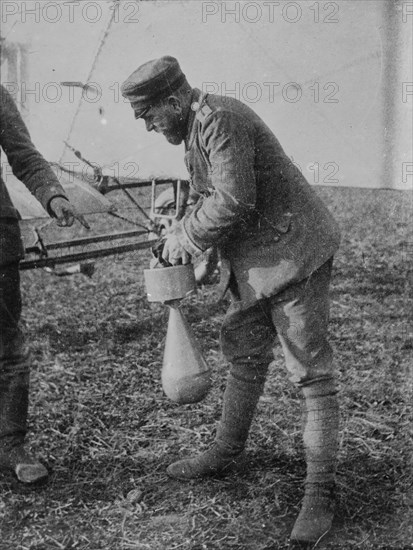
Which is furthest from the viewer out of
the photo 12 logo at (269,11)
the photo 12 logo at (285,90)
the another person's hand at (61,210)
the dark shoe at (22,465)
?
the photo 12 logo at (285,90)

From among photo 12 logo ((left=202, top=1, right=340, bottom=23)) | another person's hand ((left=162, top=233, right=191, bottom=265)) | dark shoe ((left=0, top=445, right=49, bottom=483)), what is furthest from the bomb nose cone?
photo 12 logo ((left=202, top=1, right=340, bottom=23))

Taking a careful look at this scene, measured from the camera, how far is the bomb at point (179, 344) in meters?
2.79

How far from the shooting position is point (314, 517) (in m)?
2.55

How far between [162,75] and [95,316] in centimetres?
332

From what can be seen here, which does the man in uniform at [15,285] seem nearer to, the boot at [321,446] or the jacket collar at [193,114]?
the jacket collar at [193,114]

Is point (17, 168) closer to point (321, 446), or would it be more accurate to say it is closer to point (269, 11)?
point (321, 446)

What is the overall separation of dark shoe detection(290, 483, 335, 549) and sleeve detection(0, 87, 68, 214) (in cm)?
181

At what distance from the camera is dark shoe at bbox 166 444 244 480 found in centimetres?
304

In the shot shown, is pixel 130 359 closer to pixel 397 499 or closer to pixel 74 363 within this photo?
pixel 74 363

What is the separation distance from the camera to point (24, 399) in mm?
3199

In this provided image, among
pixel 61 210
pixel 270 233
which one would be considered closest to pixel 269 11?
pixel 61 210

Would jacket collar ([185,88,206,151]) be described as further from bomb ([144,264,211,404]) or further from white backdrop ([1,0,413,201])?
white backdrop ([1,0,413,201])

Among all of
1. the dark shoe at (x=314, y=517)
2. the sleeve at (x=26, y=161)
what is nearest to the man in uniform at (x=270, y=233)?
the dark shoe at (x=314, y=517)

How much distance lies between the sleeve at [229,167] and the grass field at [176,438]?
1236mm
